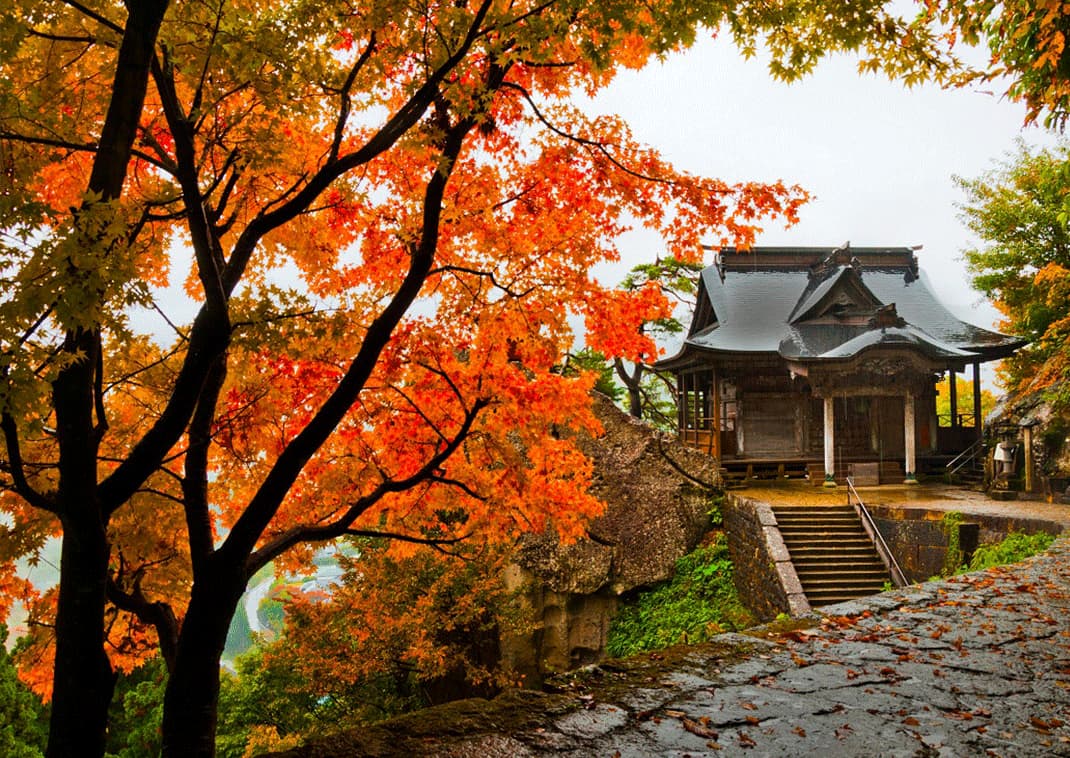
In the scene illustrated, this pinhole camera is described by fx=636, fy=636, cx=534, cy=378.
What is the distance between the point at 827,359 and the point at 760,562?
7473 mm

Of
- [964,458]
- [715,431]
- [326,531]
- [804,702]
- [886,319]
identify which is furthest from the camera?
[715,431]

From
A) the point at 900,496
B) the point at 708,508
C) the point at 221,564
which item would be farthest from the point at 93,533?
the point at 900,496

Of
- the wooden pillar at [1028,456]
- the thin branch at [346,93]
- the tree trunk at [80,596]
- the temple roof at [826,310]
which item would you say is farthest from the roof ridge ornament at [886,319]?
the tree trunk at [80,596]

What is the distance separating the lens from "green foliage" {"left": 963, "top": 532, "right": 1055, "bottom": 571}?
407 inches

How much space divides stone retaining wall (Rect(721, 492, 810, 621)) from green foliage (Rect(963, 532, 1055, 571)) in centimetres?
296

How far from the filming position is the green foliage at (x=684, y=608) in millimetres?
13258

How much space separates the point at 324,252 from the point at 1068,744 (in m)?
7.07

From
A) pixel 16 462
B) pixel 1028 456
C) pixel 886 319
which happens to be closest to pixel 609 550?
pixel 1028 456

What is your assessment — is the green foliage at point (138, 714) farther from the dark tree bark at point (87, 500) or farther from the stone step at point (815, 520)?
the stone step at point (815, 520)

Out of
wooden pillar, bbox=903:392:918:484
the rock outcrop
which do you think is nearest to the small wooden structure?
wooden pillar, bbox=903:392:918:484

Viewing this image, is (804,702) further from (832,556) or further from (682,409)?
(682,409)

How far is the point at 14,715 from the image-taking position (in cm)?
1486

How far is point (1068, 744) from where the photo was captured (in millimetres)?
3287

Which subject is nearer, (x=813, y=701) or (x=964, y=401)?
(x=813, y=701)
